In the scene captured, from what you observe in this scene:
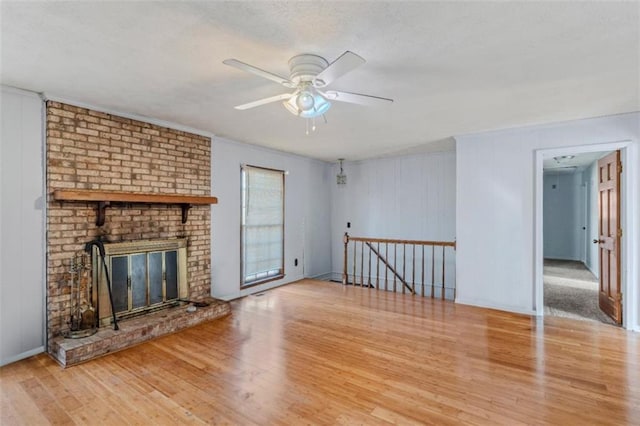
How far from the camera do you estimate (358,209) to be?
7242 millimetres

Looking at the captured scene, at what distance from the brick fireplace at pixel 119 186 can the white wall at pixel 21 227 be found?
89mm

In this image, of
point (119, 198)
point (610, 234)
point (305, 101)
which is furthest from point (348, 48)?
→ point (610, 234)

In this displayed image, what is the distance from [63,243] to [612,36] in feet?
15.8

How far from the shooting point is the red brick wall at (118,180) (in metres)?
3.22

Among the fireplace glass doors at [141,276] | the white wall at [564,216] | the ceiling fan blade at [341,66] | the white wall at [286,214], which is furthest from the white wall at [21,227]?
the white wall at [564,216]

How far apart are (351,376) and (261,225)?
11.5 ft

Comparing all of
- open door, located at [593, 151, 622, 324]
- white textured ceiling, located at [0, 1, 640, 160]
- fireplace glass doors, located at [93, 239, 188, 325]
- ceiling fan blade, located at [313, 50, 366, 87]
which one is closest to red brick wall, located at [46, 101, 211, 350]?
fireplace glass doors, located at [93, 239, 188, 325]

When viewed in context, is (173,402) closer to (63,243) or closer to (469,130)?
(63,243)

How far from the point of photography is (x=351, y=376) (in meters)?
2.72

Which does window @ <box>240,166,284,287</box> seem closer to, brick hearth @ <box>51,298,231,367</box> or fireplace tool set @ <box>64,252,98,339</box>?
brick hearth @ <box>51,298,231,367</box>

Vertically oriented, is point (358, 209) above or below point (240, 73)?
below

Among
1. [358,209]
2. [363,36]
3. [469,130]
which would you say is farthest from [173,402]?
[358,209]

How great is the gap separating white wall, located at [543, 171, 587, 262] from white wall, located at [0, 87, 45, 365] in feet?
36.6

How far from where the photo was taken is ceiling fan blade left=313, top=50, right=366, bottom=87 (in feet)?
6.02
